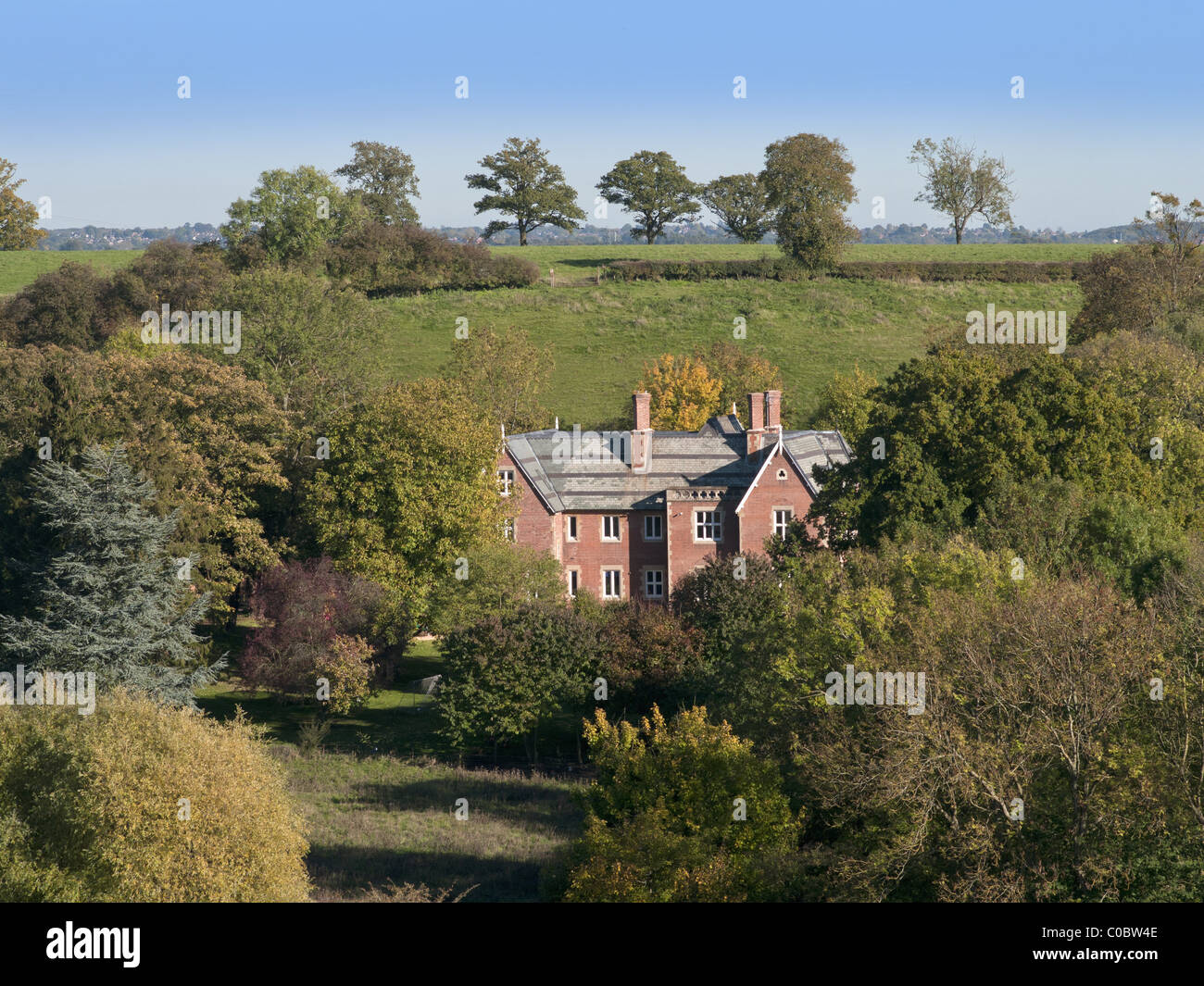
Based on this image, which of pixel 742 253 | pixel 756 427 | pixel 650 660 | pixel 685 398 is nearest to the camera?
pixel 650 660

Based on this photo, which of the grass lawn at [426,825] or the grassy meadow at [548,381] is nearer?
the grass lawn at [426,825]

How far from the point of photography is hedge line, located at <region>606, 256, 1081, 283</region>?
114 metres

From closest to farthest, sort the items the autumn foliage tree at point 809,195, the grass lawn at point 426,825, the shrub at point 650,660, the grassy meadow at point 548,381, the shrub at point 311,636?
the grass lawn at point 426,825 < the grassy meadow at point 548,381 < the shrub at point 650,660 < the shrub at point 311,636 < the autumn foliage tree at point 809,195

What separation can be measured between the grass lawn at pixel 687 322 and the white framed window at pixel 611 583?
23.7m

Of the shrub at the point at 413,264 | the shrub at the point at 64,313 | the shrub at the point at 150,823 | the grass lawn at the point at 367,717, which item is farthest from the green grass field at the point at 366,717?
the shrub at the point at 413,264

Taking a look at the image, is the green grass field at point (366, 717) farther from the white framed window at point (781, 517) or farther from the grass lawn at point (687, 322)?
the grass lawn at point (687, 322)

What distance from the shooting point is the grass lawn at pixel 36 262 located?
112 m

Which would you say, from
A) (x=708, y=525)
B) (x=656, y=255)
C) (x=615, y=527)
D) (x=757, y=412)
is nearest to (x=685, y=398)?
(x=757, y=412)

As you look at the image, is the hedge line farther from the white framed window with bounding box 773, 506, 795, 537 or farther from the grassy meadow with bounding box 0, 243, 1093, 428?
the white framed window with bounding box 773, 506, 795, 537

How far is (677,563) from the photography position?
63000 millimetres

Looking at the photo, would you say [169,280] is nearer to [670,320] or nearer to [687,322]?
[670,320]

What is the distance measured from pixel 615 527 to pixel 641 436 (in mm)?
4602

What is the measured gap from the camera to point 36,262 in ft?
395
